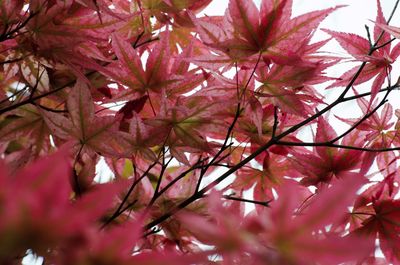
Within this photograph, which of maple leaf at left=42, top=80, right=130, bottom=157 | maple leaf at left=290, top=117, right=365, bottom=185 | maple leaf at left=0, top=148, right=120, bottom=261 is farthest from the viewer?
maple leaf at left=290, top=117, right=365, bottom=185

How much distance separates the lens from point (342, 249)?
0.13 meters

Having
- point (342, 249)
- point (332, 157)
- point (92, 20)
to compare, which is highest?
Answer: point (92, 20)

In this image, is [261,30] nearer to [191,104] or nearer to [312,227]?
[191,104]

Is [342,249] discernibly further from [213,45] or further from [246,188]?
[246,188]

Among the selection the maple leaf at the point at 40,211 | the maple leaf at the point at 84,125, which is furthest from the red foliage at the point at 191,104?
the maple leaf at the point at 40,211

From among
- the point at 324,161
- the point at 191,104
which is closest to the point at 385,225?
the point at 324,161

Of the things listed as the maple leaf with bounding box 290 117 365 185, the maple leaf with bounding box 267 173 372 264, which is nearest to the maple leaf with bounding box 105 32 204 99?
the maple leaf with bounding box 290 117 365 185

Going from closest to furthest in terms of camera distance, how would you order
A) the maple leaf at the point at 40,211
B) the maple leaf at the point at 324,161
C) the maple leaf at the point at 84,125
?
1. the maple leaf at the point at 40,211
2. the maple leaf at the point at 84,125
3. the maple leaf at the point at 324,161

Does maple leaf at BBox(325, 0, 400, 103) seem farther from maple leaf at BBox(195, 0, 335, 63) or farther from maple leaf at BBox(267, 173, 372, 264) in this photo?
maple leaf at BBox(267, 173, 372, 264)

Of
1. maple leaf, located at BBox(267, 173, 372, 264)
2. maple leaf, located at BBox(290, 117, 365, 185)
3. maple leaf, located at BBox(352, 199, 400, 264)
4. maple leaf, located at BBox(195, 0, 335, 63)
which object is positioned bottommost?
maple leaf, located at BBox(267, 173, 372, 264)

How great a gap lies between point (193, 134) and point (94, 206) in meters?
0.41

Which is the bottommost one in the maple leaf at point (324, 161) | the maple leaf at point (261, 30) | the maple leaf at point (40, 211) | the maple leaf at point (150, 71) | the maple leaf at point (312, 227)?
the maple leaf at point (312, 227)

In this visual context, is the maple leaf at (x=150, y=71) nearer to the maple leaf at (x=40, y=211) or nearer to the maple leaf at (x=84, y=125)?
the maple leaf at (x=84, y=125)

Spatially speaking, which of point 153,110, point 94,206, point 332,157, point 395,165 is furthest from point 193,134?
point 94,206
